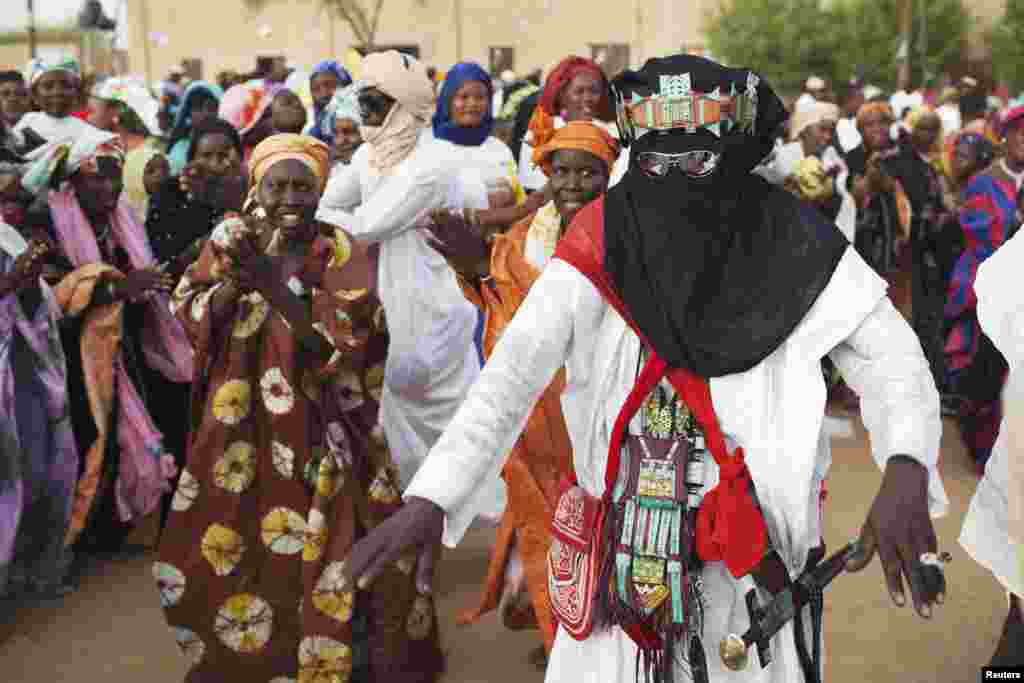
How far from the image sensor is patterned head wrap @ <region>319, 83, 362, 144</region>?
21.8ft

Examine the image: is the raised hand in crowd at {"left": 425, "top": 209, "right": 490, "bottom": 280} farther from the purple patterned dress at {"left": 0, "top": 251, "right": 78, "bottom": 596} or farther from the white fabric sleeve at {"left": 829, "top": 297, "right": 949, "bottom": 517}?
the purple patterned dress at {"left": 0, "top": 251, "right": 78, "bottom": 596}

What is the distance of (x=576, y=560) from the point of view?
3.03 metres

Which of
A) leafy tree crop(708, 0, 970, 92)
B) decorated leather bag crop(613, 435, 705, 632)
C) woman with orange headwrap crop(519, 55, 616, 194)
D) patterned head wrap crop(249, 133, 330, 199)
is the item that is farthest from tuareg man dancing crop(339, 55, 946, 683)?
leafy tree crop(708, 0, 970, 92)

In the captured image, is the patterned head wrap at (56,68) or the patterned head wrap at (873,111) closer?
the patterned head wrap at (56,68)

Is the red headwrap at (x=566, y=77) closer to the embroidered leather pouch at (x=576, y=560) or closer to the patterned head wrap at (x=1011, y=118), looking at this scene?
the patterned head wrap at (x=1011, y=118)

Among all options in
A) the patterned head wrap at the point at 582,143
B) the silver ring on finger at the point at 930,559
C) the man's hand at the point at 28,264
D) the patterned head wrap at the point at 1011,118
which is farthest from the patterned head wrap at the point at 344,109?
the silver ring on finger at the point at 930,559

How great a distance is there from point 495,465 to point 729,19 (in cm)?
4683

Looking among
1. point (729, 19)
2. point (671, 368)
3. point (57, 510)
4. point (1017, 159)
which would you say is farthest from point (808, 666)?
point (729, 19)

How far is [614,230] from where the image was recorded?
114 inches

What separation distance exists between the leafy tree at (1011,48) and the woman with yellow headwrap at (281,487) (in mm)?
41752

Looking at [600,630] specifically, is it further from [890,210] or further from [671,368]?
[890,210]

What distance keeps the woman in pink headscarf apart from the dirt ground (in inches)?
14.3

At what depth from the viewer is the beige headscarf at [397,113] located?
21.1ft

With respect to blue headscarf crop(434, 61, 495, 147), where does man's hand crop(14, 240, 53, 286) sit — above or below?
below
